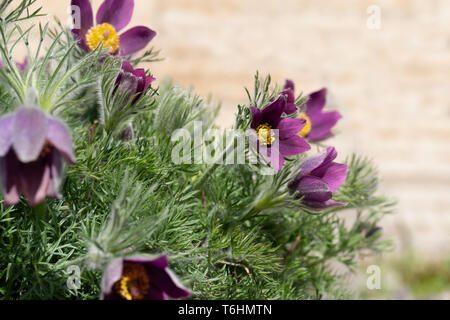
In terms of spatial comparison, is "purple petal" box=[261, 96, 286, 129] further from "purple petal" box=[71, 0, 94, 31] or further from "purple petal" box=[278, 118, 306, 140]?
"purple petal" box=[71, 0, 94, 31]

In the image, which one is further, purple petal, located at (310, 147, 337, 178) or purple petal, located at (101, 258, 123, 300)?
purple petal, located at (310, 147, 337, 178)

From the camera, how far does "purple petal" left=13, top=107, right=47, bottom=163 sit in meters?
0.31

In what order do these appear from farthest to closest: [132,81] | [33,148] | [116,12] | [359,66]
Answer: [359,66] < [116,12] < [132,81] < [33,148]

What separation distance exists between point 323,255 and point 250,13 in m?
1.59

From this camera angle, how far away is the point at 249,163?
463 mm

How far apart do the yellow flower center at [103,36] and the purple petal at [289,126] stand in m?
0.18

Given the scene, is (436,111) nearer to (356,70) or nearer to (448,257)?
(356,70)

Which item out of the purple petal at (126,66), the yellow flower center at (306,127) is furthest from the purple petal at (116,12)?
the yellow flower center at (306,127)

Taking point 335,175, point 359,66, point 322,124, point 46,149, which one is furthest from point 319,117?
point 359,66

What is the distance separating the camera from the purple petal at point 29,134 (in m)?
0.31

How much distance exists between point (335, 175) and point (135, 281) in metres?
0.21

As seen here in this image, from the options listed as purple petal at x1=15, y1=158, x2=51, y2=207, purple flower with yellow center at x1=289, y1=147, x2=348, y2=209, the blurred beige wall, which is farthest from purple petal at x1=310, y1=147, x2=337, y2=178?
the blurred beige wall

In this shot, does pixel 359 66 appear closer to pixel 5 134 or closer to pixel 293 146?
pixel 293 146

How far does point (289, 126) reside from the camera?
0.46m
